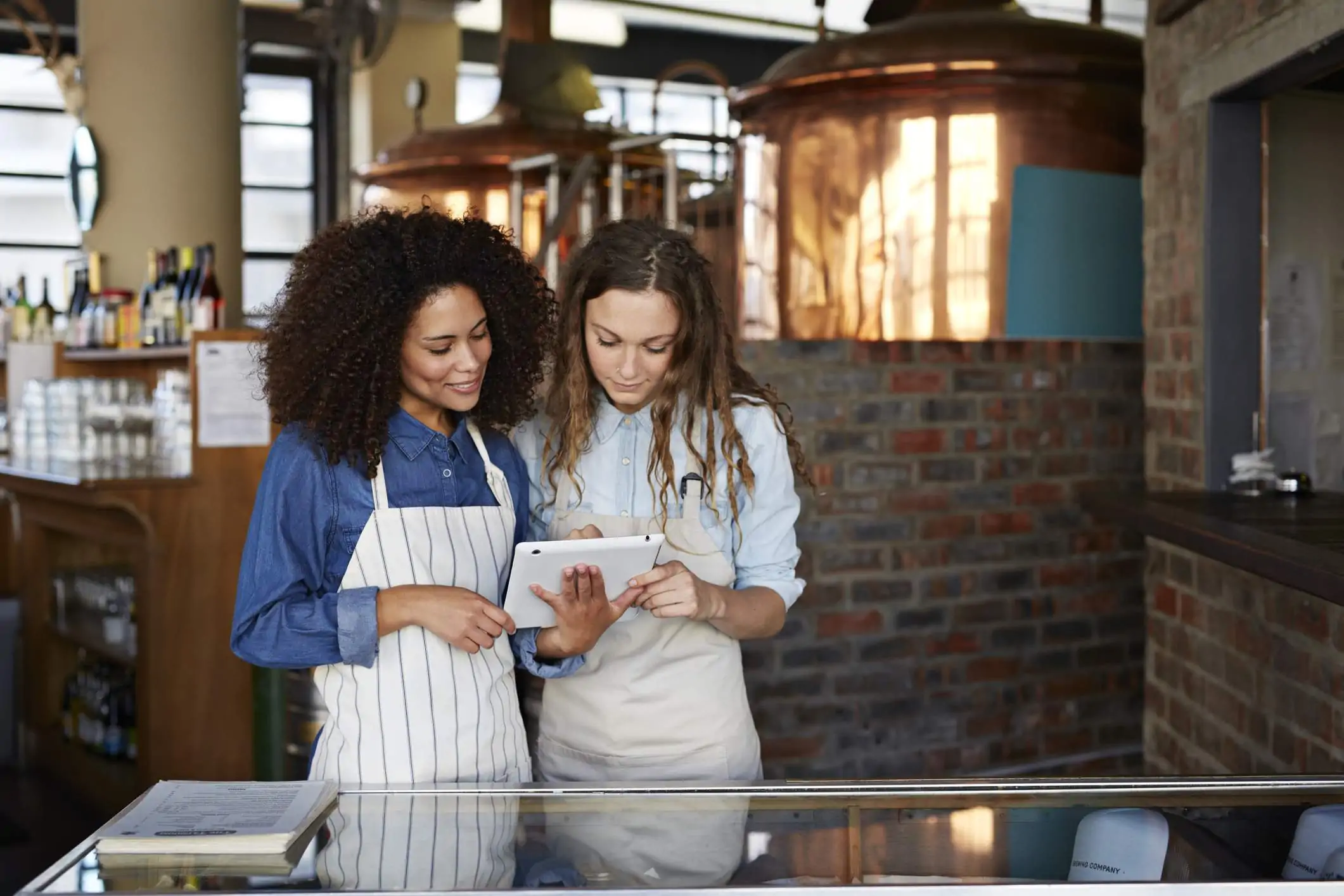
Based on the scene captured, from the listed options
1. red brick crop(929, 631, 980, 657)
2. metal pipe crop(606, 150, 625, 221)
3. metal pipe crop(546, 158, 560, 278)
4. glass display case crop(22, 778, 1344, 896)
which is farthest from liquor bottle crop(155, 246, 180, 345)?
glass display case crop(22, 778, 1344, 896)

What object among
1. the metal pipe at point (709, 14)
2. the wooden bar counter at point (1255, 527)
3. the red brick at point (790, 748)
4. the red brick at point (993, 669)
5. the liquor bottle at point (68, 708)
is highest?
the metal pipe at point (709, 14)

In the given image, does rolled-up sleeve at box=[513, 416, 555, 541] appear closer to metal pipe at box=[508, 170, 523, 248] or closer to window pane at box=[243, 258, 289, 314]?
metal pipe at box=[508, 170, 523, 248]

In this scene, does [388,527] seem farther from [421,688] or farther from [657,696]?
[657,696]

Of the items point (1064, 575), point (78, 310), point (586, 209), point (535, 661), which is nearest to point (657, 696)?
point (535, 661)

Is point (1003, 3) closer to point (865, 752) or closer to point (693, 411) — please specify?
point (865, 752)

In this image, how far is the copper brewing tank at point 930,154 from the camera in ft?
14.3

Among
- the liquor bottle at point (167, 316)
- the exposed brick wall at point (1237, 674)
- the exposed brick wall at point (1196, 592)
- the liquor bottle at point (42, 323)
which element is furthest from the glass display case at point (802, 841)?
the liquor bottle at point (42, 323)

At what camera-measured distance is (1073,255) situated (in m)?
4.43

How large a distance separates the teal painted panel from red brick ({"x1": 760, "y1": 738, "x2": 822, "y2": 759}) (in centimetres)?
144

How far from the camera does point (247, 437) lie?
4.59 m

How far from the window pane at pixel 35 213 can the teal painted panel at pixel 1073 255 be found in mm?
8801

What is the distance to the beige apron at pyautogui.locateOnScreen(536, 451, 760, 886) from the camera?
2.12 m

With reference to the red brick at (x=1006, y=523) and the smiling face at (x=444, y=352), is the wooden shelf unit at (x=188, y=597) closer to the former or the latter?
the red brick at (x=1006, y=523)

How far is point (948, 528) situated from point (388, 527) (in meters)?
2.83
